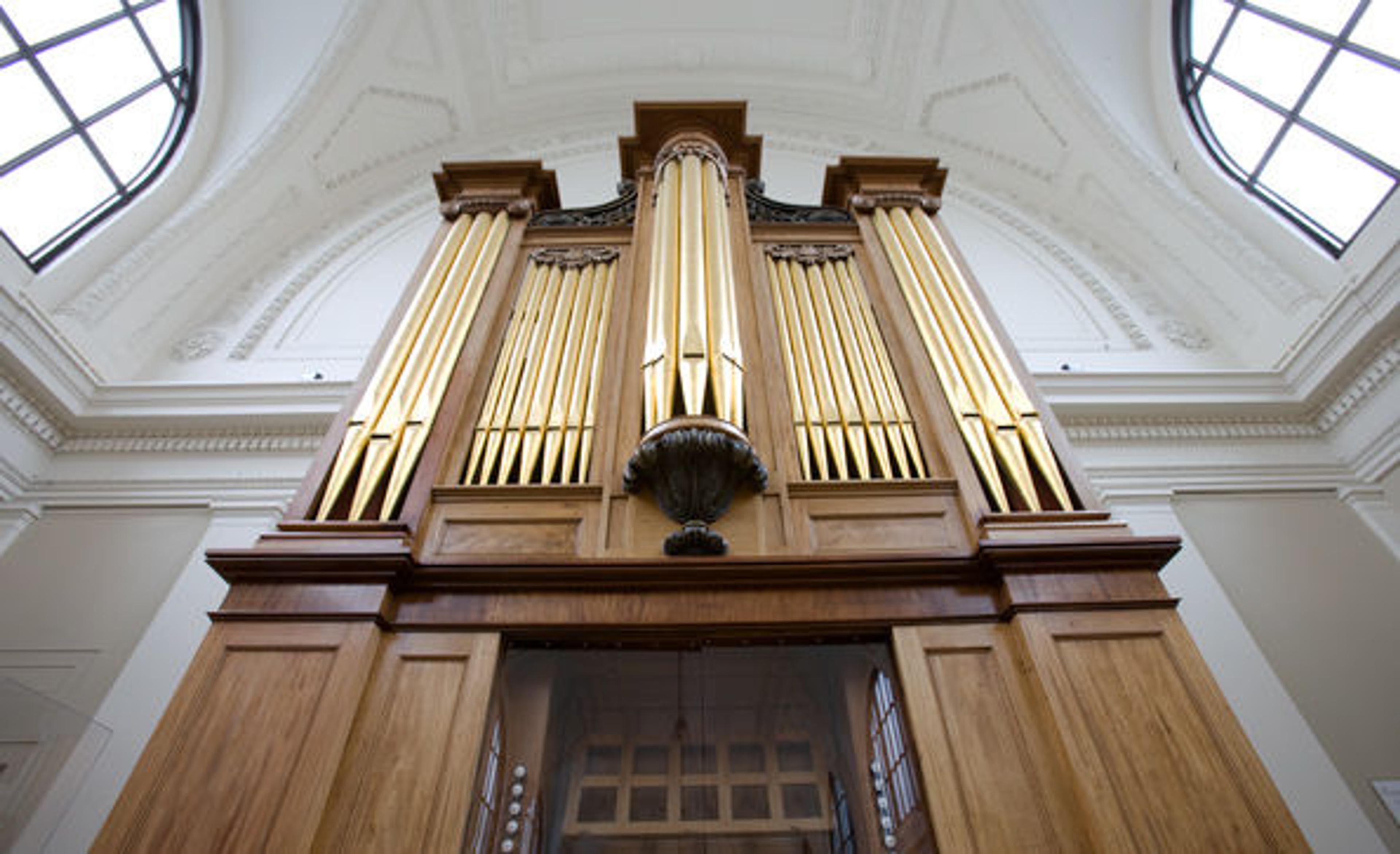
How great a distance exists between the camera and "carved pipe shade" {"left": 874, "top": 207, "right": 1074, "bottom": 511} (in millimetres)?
2625

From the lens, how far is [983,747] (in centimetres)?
195

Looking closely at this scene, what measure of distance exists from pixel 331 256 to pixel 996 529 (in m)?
6.24

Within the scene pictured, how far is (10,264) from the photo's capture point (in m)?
4.32

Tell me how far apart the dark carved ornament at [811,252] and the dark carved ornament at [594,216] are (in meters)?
0.93

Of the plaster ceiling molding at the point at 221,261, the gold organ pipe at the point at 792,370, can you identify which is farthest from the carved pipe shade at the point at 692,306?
the plaster ceiling molding at the point at 221,261

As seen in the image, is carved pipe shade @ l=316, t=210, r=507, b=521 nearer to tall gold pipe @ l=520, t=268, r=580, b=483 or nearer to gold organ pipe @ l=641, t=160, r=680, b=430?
tall gold pipe @ l=520, t=268, r=580, b=483

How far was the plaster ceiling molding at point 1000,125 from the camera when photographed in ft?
21.6

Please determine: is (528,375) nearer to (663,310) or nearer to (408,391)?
(408,391)

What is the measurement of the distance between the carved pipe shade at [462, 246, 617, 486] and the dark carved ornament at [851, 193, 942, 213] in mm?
1555

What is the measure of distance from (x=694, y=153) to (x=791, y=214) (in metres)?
0.74

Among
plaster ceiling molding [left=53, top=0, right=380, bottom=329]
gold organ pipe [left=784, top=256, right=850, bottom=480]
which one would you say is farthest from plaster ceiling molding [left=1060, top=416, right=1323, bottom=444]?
plaster ceiling molding [left=53, top=0, right=380, bottom=329]

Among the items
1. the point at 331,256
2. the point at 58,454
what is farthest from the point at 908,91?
the point at 58,454

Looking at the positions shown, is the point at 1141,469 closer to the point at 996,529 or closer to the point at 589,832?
the point at 996,529

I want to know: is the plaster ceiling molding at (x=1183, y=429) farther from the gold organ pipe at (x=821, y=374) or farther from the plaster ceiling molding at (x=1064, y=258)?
the gold organ pipe at (x=821, y=374)
